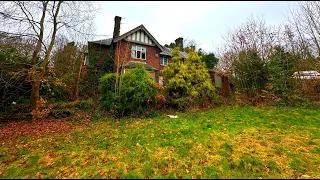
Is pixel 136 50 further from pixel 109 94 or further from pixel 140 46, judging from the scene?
pixel 109 94

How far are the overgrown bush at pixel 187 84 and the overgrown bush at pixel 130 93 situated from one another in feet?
5.97

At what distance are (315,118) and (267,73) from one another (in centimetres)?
511

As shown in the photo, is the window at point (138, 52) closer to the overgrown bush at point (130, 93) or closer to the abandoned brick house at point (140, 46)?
the abandoned brick house at point (140, 46)

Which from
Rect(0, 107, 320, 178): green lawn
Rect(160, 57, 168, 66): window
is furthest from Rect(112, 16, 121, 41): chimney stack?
Rect(0, 107, 320, 178): green lawn

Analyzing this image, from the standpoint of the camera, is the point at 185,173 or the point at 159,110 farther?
the point at 159,110

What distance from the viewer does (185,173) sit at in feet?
14.3

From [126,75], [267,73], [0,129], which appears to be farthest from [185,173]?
[267,73]

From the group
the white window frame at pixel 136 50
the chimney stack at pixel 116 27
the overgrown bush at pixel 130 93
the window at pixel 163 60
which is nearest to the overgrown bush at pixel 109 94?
the overgrown bush at pixel 130 93

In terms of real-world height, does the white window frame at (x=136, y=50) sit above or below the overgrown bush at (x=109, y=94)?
above

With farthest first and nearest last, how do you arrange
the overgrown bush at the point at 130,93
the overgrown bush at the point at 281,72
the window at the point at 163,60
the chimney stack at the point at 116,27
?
the window at the point at 163,60 < the chimney stack at the point at 116,27 < the overgrown bush at the point at 281,72 < the overgrown bush at the point at 130,93

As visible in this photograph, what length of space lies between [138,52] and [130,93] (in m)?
10.2

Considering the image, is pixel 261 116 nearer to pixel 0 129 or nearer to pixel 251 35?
pixel 251 35

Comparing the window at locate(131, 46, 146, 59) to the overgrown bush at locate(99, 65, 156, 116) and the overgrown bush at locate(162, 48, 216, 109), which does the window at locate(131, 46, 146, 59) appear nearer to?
the overgrown bush at locate(162, 48, 216, 109)

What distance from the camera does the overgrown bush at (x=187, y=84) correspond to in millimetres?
12648
